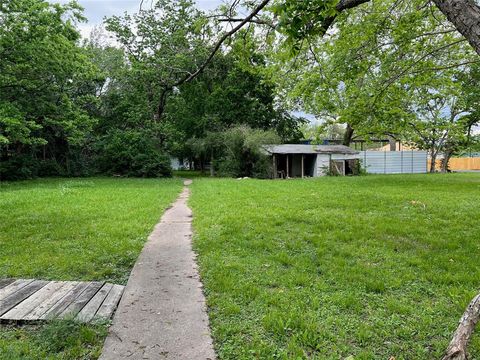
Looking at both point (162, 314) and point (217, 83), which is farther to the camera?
point (217, 83)

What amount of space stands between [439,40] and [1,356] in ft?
35.2

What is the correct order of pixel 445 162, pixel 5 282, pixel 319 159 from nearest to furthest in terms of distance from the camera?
1. pixel 5 282
2. pixel 319 159
3. pixel 445 162

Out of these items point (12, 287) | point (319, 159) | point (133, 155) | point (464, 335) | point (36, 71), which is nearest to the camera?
point (464, 335)

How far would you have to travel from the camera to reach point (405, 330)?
273 cm

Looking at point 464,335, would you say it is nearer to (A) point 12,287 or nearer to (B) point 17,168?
(A) point 12,287

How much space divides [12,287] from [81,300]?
0.91 m

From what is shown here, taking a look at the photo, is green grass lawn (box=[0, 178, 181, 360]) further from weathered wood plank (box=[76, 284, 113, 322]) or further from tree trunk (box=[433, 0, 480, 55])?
tree trunk (box=[433, 0, 480, 55])

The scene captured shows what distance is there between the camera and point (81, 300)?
3.26 metres

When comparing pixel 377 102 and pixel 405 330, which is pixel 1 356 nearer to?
pixel 405 330

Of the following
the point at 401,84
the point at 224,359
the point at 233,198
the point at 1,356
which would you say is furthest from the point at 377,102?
the point at 1,356

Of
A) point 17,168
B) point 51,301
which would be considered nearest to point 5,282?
point 51,301

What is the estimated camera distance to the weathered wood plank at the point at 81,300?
116 inches

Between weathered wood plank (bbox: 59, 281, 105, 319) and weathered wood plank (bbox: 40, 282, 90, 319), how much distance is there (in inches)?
1.4

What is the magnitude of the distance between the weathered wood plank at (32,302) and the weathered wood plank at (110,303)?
583 mm
